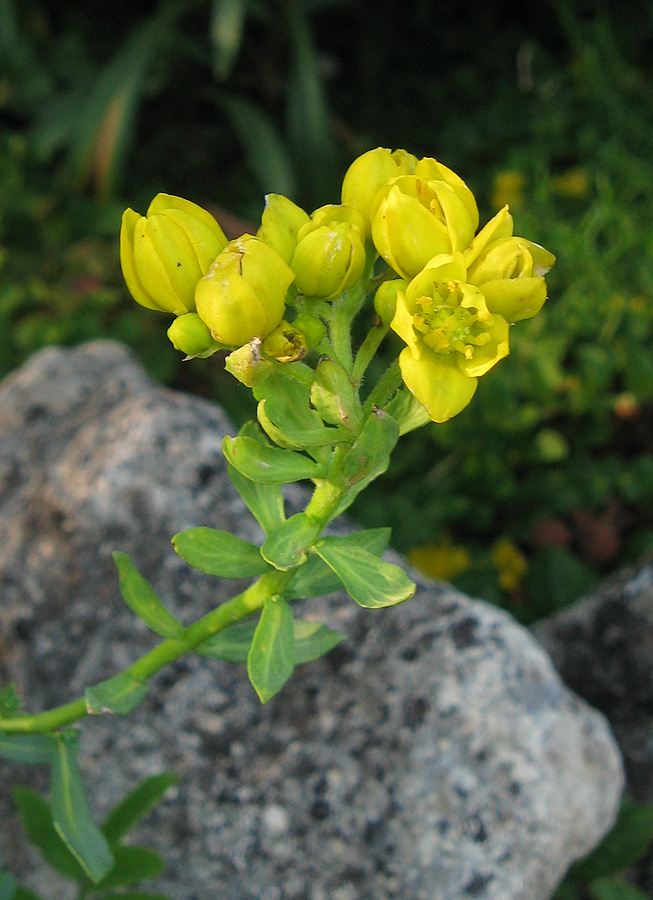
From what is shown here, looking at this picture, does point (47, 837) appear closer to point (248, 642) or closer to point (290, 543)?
point (248, 642)

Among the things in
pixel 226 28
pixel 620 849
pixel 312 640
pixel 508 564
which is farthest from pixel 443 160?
pixel 312 640

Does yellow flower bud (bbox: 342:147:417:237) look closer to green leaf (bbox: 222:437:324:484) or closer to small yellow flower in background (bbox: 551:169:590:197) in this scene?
green leaf (bbox: 222:437:324:484)

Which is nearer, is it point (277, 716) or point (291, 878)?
point (291, 878)

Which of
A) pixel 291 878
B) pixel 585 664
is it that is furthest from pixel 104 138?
pixel 291 878

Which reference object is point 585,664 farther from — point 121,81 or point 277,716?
point 121,81

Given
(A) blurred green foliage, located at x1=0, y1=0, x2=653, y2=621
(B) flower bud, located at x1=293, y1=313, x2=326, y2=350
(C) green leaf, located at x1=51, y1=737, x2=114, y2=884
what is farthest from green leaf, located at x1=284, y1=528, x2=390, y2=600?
(A) blurred green foliage, located at x1=0, y1=0, x2=653, y2=621

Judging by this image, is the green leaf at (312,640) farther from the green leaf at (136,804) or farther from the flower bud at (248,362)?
the flower bud at (248,362)
